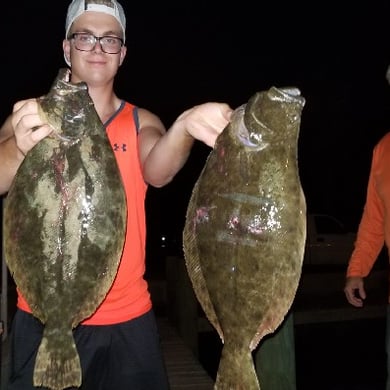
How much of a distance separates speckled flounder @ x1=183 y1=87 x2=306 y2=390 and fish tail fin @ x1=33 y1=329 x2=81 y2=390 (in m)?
0.65

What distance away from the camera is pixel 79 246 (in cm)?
271

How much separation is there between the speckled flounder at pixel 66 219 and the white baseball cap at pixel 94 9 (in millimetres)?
804

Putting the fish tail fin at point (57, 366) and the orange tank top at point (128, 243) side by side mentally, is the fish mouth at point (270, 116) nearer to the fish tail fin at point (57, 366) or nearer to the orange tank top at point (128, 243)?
the orange tank top at point (128, 243)

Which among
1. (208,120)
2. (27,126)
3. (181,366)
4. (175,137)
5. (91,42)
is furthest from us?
(181,366)

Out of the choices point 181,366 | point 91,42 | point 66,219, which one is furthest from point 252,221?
point 181,366

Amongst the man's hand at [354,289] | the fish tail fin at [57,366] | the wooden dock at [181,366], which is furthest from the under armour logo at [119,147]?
the wooden dock at [181,366]

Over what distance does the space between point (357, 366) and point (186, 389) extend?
17.8 feet

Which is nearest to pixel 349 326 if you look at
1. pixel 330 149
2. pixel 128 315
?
pixel 128 315

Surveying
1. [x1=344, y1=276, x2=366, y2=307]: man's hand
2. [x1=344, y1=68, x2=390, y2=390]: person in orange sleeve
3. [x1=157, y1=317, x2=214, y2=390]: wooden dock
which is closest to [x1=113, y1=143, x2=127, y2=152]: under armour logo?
[x1=344, y1=68, x2=390, y2=390]: person in orange sleeve

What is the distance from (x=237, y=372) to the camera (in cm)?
250

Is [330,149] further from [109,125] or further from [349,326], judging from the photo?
[109,125]

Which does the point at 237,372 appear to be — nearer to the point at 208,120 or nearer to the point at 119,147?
the point at 208,120

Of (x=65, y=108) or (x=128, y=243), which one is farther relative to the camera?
(x=128, y=243)

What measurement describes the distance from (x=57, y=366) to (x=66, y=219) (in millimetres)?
655
